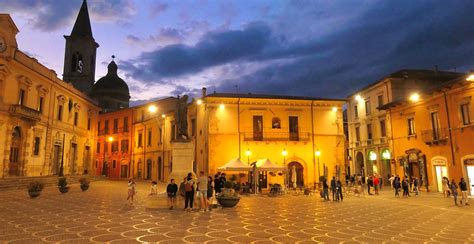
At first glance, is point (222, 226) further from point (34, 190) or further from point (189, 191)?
point (34, 190)

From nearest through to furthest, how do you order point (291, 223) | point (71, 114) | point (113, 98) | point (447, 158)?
1. point (291, 223)
2. point (447, 158)
3. point (71, 114)
4. point (113, 98)

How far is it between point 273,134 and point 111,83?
41.9 metres

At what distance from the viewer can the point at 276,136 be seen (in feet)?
103

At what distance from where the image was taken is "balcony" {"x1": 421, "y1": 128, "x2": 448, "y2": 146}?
930 inches

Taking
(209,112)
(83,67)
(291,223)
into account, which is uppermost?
(83,67)

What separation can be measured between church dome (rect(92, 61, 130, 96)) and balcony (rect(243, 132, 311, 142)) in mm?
39596

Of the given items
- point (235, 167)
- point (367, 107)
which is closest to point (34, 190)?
point (235, 167)

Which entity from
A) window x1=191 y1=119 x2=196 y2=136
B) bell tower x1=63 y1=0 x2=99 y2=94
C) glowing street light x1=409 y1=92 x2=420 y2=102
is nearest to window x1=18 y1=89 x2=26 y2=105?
window x1=191 y1=119 x2=196 y2=136

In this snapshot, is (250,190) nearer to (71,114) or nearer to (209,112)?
(209,112)

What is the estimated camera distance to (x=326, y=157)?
3186 cm

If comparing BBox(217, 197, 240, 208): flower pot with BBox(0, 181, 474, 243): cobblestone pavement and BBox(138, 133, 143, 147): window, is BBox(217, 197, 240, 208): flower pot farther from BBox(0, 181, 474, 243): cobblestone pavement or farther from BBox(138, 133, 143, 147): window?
BBox(138, 133, 143, 147): window

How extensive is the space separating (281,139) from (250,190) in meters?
7.60

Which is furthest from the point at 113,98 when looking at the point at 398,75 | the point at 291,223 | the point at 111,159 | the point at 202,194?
the point at 291,223

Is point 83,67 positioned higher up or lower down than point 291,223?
higher up
